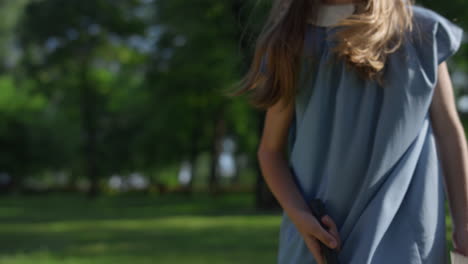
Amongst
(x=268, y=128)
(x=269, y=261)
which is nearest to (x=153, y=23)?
(x=269, y=261)

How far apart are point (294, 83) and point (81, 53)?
35382mm

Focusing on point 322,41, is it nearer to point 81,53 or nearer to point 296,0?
point 296,0

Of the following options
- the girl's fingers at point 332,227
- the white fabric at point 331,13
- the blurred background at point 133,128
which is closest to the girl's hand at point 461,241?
the girl's fingers at point 332,227

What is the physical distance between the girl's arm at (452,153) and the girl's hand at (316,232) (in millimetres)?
330

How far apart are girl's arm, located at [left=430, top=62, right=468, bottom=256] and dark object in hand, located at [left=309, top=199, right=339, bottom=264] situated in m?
0.33

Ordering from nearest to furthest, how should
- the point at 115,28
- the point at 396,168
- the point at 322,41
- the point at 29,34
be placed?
the point at 396,168 < the point at 322,41 < the point at 29,34 < the point at 115,28

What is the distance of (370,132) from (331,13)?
0.38 metres

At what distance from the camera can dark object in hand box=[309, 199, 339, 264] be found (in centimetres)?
198

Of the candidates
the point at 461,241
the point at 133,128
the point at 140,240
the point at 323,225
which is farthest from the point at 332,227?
the point at 133,128

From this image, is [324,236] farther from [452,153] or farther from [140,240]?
[140,240]

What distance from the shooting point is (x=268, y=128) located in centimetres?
228

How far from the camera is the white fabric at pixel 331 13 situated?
2.13 meters

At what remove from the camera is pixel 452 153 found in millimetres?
2033

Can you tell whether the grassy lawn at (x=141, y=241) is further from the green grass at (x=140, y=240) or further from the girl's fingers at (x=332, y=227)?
the girl's fingers at (x=332, y=227)
